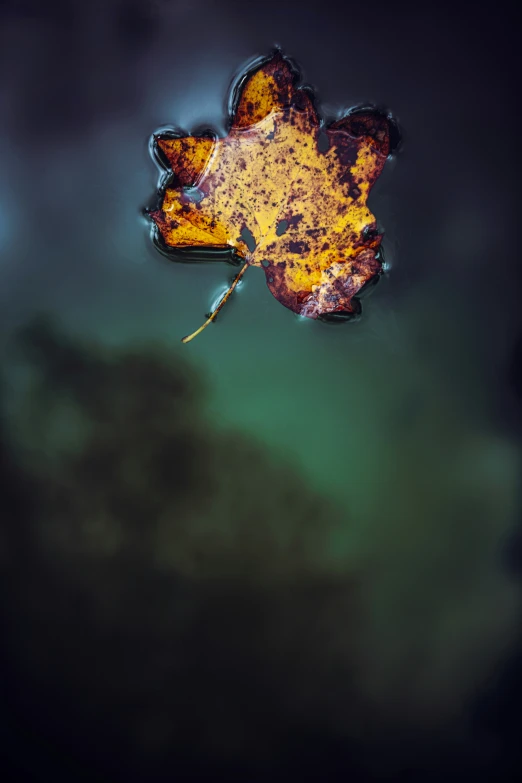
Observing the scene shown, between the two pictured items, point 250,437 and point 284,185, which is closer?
point 284,185

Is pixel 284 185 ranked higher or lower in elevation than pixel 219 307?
higher

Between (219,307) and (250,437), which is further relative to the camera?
(250,437)

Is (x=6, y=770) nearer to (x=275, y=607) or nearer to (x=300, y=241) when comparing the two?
(x=275, y=607)

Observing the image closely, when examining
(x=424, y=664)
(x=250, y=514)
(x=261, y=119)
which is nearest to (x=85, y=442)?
(x=250, y=514)

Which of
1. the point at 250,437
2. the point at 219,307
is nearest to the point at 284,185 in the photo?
the point at 219,307

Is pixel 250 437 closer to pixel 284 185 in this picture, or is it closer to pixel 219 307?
pixel 219 307
